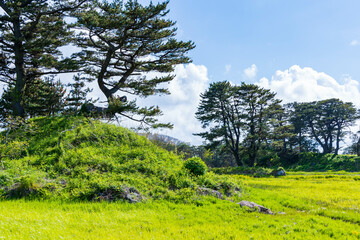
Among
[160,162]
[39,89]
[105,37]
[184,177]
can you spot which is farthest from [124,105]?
[39,89]

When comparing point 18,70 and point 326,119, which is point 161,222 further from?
point 326,119

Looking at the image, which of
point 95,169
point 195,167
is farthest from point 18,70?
point 195,167

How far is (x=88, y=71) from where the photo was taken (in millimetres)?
17328

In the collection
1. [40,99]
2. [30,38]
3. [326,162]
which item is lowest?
[326,162]

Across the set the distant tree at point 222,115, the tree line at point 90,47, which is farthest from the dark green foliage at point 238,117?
the tree line at point 90,47

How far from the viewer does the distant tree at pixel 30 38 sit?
15305 millimetres

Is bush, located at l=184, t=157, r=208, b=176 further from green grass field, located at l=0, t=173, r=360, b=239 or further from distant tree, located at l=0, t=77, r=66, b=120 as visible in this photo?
distant tree, located at l=0, t=77, r=66, b=120

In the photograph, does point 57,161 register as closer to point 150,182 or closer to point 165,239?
point 150,182

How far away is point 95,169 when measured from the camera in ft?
27.1

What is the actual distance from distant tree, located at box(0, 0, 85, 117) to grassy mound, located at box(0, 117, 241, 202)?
19.0 feet

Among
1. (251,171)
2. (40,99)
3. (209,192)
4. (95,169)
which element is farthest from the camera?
(251,171)

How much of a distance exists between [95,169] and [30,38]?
14.6 m

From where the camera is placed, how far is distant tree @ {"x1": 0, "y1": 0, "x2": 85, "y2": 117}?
A: 50.2 ft

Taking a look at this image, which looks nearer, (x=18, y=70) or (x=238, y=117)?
(x=18, y=70)
